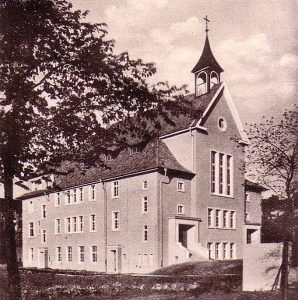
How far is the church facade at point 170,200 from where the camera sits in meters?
26.6

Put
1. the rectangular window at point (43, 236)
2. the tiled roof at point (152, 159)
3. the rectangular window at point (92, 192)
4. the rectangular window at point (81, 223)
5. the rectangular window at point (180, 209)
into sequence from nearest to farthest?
the tiled roof at point (152, 159)
the rectangular window at point (180, 209)
the rectangular window at point (92, 192)
the rectangular window at point (81, 223)
the rectangular window at point (43, 236)

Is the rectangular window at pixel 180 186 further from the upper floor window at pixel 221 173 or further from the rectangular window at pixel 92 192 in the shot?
the rectangular window at pixel 92 192

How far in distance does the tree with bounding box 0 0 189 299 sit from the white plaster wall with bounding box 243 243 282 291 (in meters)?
5.12

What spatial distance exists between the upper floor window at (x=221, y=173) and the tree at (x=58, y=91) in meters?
21.1

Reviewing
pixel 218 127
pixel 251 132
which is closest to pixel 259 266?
pixel 251 132

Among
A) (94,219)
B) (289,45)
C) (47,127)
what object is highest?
(289,45)

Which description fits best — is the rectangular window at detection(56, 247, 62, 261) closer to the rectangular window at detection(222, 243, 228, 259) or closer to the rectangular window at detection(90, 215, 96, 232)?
the rectangular window at detection(90, 215, 96, 232)

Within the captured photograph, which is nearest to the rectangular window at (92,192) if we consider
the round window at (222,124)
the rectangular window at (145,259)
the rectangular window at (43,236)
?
the rectangular window at (145,259)

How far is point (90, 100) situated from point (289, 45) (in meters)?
4.23

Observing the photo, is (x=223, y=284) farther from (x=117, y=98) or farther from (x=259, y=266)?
(x=117, y=98)

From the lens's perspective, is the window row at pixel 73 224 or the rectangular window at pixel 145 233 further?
the window row at pixel 73 224

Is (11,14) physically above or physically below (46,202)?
above

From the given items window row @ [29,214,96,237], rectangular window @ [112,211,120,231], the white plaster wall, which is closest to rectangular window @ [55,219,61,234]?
window row @ [29,214,96,237]

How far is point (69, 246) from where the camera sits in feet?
109
